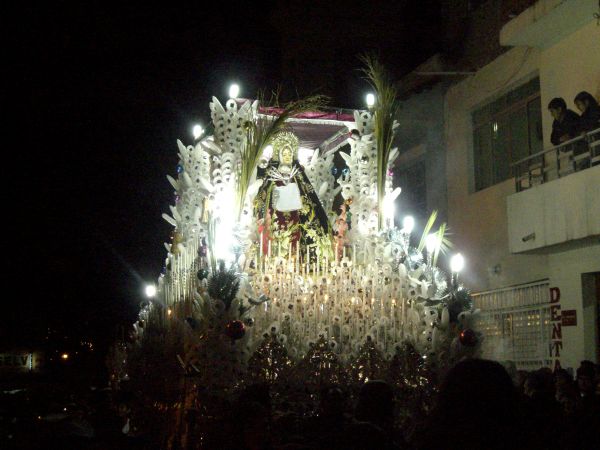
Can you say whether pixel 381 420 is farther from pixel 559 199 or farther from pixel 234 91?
pixel 559 199

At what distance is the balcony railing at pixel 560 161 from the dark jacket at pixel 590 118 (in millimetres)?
113

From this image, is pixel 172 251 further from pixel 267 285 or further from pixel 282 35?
pixel 282 35

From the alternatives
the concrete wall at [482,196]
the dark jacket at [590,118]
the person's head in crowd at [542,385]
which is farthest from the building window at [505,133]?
the person's head in crowd at [542,385]

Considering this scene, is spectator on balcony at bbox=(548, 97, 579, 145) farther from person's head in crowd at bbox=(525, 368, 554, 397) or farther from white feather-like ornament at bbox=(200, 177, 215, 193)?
person's head in crowd at bbox=(525, 368, 554, 397)

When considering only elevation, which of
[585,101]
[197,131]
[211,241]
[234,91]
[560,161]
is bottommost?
[211,241]

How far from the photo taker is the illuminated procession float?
7613 mm

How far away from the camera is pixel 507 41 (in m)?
13.0

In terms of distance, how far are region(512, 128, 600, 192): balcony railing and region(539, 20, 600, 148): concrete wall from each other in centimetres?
43

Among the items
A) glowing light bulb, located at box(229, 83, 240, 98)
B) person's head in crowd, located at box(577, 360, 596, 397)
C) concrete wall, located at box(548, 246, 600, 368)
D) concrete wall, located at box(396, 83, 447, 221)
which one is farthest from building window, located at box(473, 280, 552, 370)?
glowing light bulb, located at box(229, 83, 240, 98)

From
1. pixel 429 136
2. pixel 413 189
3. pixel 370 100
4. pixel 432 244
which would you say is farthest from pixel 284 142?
pixel 413 189

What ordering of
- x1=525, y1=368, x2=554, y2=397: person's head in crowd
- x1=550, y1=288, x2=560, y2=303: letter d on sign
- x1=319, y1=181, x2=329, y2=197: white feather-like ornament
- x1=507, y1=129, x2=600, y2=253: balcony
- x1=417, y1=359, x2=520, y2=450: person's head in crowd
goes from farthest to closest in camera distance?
x1=550, y1=288, x2=560, y2=303: letter d on sign
x1=507, y1=129, x2=600, y2=253: balcony
x1=319, y1=181, x2=329, y2=197: white feather-like ornament
x1=525, y1=368, x2=554, y2=397: person's head in crowd
x1=417, y1=359, x2=520, y2=450: person's head in crowd

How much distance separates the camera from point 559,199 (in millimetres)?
11211

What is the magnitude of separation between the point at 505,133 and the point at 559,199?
3532 millimetres

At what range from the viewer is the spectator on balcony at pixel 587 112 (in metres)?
10.9
